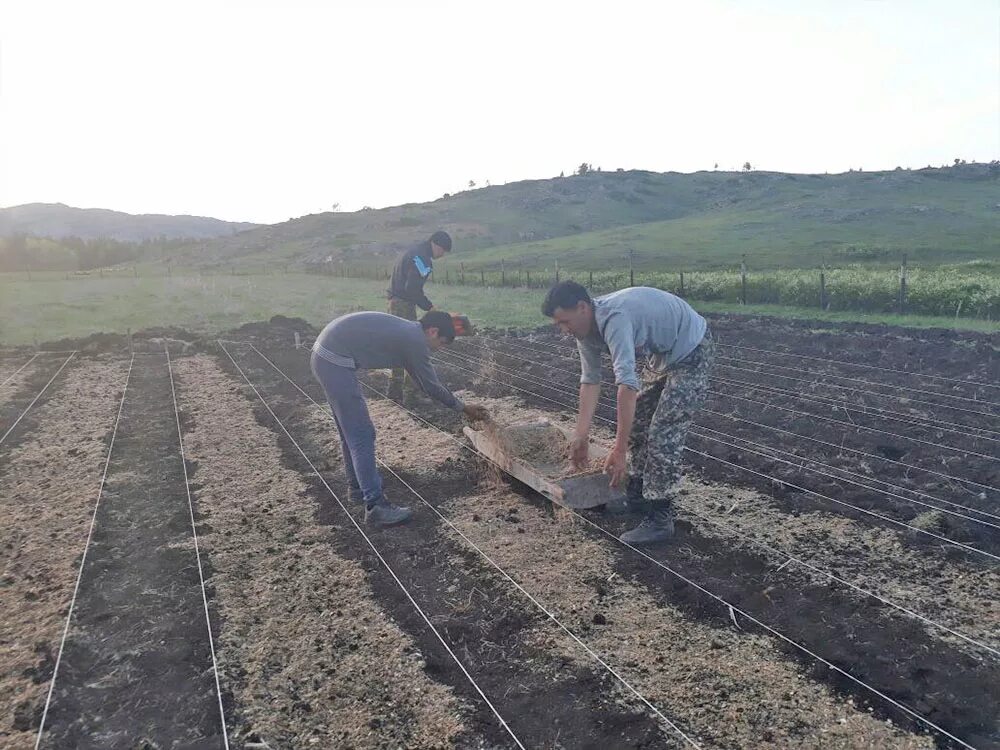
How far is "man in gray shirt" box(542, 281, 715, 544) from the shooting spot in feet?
14.2

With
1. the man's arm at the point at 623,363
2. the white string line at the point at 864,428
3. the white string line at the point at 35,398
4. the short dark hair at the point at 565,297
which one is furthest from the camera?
the white string line at the point at 35,398

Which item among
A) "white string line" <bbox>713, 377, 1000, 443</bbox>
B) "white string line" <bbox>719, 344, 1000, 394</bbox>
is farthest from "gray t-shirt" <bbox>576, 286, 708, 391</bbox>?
"white string line" <bbox>719, 344, 1000, 394</bbox>

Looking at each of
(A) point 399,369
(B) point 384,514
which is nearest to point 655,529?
(B) point 384,514

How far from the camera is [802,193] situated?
209 ft

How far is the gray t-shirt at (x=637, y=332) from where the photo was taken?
13.9 feet

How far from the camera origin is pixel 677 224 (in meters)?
56.4

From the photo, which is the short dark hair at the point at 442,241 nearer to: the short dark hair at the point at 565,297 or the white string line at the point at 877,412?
the short dark hair at the point at 565,297

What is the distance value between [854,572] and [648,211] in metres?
70.1

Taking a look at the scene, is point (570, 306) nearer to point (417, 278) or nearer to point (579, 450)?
point (579, 450)

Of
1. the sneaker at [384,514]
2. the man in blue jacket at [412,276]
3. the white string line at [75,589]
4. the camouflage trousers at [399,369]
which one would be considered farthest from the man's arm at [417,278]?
the white string line at [75,589]

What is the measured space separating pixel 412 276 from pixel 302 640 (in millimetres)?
5235

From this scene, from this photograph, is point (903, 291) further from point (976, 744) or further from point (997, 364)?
point (976, 744)

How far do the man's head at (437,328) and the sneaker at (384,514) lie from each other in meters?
1.31

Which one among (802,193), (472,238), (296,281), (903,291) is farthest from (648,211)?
(903,291)
